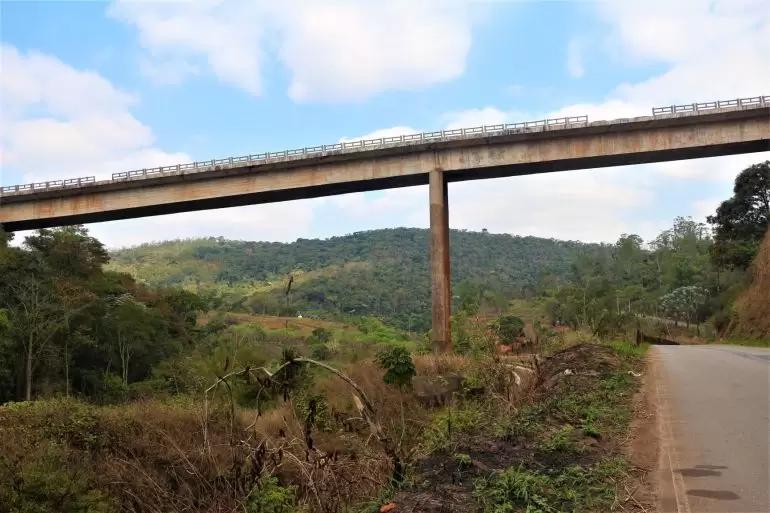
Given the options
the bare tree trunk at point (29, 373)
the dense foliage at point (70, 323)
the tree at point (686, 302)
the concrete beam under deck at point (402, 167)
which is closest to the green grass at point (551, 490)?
the concrete beam under deck at point (402, 167)

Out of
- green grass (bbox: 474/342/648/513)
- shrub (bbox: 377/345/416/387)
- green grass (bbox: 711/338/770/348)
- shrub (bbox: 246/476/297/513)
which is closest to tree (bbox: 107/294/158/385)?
shrub (bbox: 377/345/416/387)

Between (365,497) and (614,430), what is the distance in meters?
2.82

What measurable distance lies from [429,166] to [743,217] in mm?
26677

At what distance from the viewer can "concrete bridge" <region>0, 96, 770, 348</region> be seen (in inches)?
951

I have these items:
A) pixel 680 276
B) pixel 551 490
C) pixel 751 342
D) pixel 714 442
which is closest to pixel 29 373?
pixel 551 490

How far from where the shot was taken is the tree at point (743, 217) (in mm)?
37125

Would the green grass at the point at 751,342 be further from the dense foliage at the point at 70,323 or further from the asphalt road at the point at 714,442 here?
the dense foliage at the point at 70,323

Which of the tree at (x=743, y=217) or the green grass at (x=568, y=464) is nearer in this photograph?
the green grass at (x=568, y=464)

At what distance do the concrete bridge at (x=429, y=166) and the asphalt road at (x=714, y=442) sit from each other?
15027mm

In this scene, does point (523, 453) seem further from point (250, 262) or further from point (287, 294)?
point (250, 262)

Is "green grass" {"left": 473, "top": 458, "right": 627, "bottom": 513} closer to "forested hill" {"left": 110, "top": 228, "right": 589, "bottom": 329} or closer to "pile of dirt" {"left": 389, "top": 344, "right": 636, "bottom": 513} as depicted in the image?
"pile of dirt" {"left": 389, "top": 344, "right": 636, "bottom": 513}

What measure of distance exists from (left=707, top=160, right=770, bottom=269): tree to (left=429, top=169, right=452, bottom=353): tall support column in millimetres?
21892

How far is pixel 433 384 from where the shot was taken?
16516 mm

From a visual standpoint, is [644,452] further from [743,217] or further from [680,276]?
[680,276]
